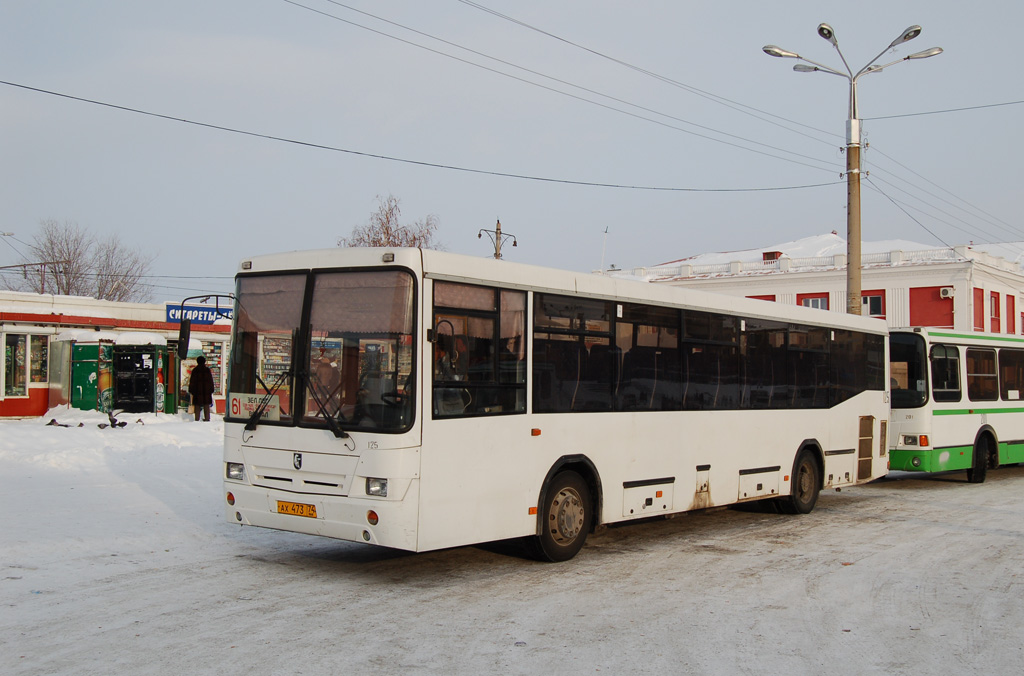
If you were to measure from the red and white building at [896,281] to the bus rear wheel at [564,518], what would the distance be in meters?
48.6

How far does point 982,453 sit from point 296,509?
48.0ft

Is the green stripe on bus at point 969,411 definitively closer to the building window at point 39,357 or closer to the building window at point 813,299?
the building window at point 39,357

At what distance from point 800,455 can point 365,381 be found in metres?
7.62

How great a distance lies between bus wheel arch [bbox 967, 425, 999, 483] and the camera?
1802 centimetres

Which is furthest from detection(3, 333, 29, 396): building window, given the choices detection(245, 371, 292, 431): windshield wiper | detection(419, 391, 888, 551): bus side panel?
detection(419, 391, 888, 551): bus side panel

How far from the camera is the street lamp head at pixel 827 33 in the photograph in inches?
802

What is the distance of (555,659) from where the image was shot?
6270 millimetres

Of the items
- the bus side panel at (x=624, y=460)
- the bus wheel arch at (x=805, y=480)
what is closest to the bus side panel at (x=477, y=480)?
the bus side panel at (x=624, y=460)

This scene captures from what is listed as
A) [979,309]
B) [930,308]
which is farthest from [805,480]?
[979,309]

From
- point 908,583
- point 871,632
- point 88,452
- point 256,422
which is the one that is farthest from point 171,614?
point 88,452

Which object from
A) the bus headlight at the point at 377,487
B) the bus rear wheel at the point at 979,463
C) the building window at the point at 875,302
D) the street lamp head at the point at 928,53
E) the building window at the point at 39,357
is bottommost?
the bus rear wheel at the point at 979,463

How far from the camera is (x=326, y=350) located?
8.26 m

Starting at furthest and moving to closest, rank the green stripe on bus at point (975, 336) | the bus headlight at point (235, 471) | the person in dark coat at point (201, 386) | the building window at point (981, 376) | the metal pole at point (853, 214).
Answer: the person in dark coat at point (201, 386)
the metal pole at point (853, 214)
the building window at point (981, 376)
the green stripe on bus at point (975, 336)
the bus headlight at point (235, 471)

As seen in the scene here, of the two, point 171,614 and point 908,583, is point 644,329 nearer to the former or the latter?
point 908,583
